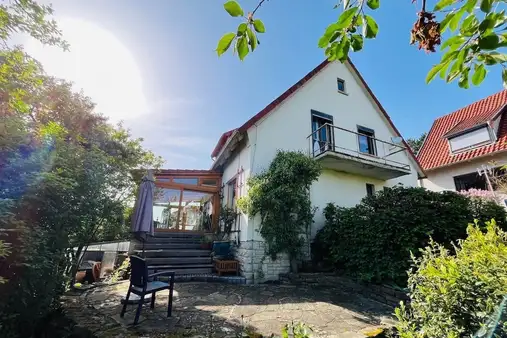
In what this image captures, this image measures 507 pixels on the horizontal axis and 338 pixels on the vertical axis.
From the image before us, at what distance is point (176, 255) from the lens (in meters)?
8.26

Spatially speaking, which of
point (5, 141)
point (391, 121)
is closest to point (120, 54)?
point (5, 141)

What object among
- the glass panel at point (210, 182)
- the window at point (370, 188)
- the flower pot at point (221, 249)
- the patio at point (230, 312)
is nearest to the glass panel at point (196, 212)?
the glass panel at point (210, 182)

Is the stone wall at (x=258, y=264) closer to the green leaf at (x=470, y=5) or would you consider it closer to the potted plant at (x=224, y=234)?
the potted plant at (x=224, y=234)

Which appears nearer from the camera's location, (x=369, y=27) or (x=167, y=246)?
(x=369, y=27)

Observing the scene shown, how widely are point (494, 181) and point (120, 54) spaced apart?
14716 mm

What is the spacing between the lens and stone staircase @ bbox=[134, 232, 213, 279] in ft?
25.2

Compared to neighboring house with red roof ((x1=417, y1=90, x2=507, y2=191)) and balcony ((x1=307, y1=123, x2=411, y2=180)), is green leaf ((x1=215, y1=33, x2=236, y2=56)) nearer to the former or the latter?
balcony ((x1=307, y1=123, x2=411, y2=180))

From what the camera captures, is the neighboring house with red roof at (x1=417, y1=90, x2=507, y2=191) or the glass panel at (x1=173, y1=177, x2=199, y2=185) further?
the neighboring house with red roof at (x1=417, y1=90, x2=507, y2=191)

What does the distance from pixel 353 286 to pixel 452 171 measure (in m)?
11.9

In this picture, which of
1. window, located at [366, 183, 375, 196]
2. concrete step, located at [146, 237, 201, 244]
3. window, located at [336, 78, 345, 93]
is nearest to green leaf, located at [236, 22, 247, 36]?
concrete step, located at [146, 237, 201, 244]

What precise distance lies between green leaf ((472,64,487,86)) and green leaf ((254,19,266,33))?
4.15 ft

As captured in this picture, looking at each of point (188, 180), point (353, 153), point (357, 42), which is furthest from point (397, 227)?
point (188, 180)

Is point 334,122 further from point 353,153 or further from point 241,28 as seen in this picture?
point 241,28

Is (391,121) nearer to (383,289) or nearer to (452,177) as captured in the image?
(452,177)
